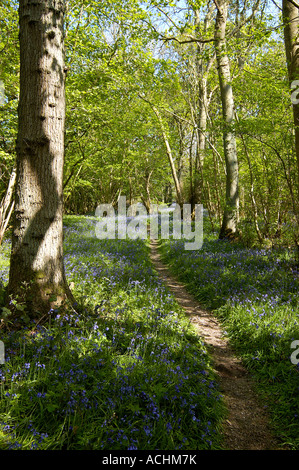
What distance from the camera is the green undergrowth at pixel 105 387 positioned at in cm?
229

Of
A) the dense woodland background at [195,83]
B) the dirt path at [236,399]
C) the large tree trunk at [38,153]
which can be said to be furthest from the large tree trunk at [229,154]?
the large tree trunk at [38,153]

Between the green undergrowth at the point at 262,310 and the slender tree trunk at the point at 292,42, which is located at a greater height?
the slender tree trunk at the point at 292,42

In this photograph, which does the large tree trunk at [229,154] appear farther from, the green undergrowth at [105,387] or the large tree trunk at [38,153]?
the large tree trunk at [38,153]

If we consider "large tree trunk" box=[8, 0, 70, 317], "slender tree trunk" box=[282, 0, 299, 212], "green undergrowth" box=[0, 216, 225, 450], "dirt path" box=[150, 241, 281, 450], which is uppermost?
"slender tree trunk" box=[282, 0, 299, 212]

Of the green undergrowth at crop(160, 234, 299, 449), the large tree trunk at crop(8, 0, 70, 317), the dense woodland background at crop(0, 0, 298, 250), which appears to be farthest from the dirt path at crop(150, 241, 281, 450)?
the dense woodland background at crop(0, 0, 298, 250)

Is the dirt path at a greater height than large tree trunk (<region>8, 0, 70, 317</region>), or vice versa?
large tree trunk (<region>8, 0, 70, 317</region>)

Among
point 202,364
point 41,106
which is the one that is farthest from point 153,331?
point 41,106

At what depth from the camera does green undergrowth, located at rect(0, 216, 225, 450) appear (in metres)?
2.29

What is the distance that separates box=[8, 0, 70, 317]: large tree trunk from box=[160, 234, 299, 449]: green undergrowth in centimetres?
297

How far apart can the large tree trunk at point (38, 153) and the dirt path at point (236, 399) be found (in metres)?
2.51

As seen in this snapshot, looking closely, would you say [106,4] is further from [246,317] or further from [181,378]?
[181,378]

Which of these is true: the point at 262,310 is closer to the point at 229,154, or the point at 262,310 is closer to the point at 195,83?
the point at 229,154

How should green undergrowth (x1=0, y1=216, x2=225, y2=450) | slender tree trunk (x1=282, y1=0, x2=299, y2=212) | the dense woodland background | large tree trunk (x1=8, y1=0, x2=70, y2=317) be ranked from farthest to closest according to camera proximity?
the dense woodland background → slender tree trunk (x1=282, y1=0, x2=299, y2=212) → large tree trunk (x1=8, y1=0, x2=70, y2=317) → green undergrowth (x1=0, y1=216, x2=225, y2=450)

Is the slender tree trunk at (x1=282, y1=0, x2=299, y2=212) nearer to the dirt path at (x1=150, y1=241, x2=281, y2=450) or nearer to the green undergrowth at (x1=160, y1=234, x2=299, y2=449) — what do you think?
the green undergrowth at (x1=160, y1=234, x2=299, y2=449)
